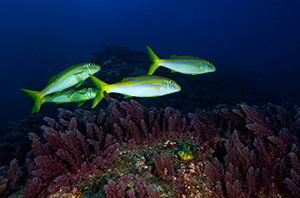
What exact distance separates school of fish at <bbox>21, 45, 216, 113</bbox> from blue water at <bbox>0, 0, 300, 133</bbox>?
2146 centimetres

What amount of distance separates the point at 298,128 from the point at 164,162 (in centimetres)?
229

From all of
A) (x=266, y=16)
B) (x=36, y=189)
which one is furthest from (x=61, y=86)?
(x=266, y=16)

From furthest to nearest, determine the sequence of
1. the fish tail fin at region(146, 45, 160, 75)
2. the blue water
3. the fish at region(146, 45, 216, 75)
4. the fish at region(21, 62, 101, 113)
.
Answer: the blue water
the fish at region(146, 45, 216, 75)
the fish tail fin at region(146, 45, 160, 75)
the fish at region(21, 62, 101, 113)

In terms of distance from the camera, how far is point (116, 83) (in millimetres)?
2949

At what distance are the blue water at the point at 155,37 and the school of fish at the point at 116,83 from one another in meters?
21.5

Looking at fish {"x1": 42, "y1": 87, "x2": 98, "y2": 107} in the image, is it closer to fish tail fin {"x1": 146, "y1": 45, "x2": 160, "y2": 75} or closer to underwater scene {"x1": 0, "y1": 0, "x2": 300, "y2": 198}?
underwater scene {"x1": 0, "y1": 0, "x2": 300, "y2": 198}

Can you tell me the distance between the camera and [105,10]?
166000 millimetres

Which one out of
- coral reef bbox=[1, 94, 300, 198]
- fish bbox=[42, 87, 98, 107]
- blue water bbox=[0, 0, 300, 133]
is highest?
blue water bbox=[0, 0, 300, 133]

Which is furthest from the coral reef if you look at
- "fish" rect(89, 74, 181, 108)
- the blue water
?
the blue water

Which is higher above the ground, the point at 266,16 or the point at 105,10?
the point at 105,10

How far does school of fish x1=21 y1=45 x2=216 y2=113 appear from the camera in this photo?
2.96 metres

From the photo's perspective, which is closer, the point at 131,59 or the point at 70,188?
the point at 70,188

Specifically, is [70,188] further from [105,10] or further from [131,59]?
[105,10]

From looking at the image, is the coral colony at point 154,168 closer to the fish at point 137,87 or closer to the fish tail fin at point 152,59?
the fish at point 137,87
